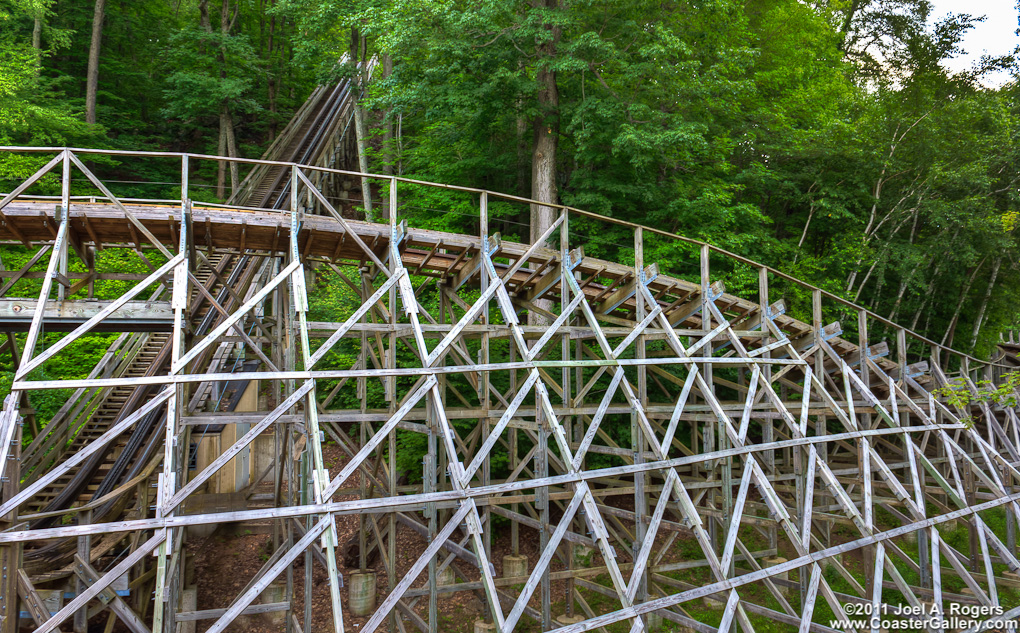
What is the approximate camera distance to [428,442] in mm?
9305

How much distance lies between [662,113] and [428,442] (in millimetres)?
8524

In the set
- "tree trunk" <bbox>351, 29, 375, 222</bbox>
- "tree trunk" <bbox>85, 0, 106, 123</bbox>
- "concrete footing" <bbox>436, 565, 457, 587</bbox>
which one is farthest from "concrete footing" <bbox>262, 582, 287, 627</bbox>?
"tree trunk" <bbox>85, 0, 106, 123</bbox>

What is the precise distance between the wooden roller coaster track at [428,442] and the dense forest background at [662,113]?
258cm

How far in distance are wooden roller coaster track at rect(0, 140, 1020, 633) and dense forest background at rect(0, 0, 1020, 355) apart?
102 inches

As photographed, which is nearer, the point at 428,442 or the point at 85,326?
the point at 85,326

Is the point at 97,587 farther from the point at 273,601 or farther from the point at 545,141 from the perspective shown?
the point at 545,141

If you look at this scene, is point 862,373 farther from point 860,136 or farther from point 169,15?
point 169,15

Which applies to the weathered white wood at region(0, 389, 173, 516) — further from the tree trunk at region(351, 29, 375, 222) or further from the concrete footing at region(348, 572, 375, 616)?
the tree trunk at region(351, 29, 375, 222)

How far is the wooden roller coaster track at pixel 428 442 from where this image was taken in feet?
21.7

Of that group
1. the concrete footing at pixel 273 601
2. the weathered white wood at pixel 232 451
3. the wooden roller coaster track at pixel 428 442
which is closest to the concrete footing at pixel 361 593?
the wooden roller coaster track at pixel 428 442

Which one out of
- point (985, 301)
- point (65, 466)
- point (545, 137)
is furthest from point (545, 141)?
point (985, 301)

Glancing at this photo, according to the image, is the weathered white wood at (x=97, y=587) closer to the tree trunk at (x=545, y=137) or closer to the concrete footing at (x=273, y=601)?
the concrete footing at (x=273, y=601)

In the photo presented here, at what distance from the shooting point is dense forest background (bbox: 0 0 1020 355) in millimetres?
13477

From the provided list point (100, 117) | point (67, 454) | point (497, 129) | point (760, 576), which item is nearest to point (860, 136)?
point (497, 129)
